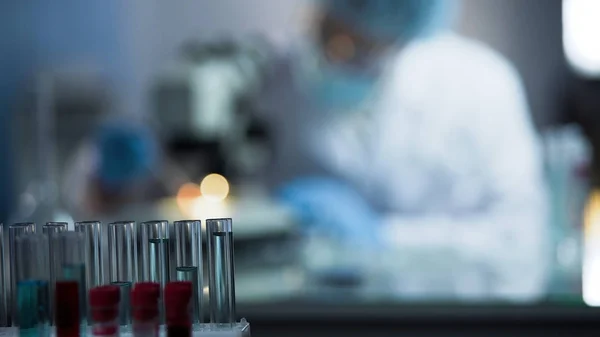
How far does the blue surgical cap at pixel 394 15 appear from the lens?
108 inches

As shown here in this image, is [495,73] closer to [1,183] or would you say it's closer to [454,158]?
[454,158]

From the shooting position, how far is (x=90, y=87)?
2957 mm

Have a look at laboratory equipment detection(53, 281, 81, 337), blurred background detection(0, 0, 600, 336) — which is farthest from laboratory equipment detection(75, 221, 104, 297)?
blurred background detection(0, 0, 600, 336)

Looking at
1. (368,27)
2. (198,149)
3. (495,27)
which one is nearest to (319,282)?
(198,149)

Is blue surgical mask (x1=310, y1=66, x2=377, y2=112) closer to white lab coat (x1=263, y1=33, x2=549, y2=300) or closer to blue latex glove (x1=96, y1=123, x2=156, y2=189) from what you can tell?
white lab coat (x1=263, y1=33, x2=549, y2=300)

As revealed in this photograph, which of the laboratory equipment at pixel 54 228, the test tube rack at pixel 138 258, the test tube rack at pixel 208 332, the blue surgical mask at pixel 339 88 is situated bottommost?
the test tube rack at pixel 208 332

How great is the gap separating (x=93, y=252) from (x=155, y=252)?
9cm

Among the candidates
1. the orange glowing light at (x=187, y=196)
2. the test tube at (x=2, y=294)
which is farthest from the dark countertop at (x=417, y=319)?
the test tube at (x=2, y=294)

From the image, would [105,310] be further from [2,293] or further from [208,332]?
[2,293]

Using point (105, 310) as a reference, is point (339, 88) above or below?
above

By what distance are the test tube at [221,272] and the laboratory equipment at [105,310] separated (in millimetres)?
160

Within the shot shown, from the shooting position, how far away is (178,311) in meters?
0.99

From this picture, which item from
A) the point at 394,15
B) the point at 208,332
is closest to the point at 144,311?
the point at 208,332

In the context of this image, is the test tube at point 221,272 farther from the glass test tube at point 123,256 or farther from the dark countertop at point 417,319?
the dark countertop at point 417,319
